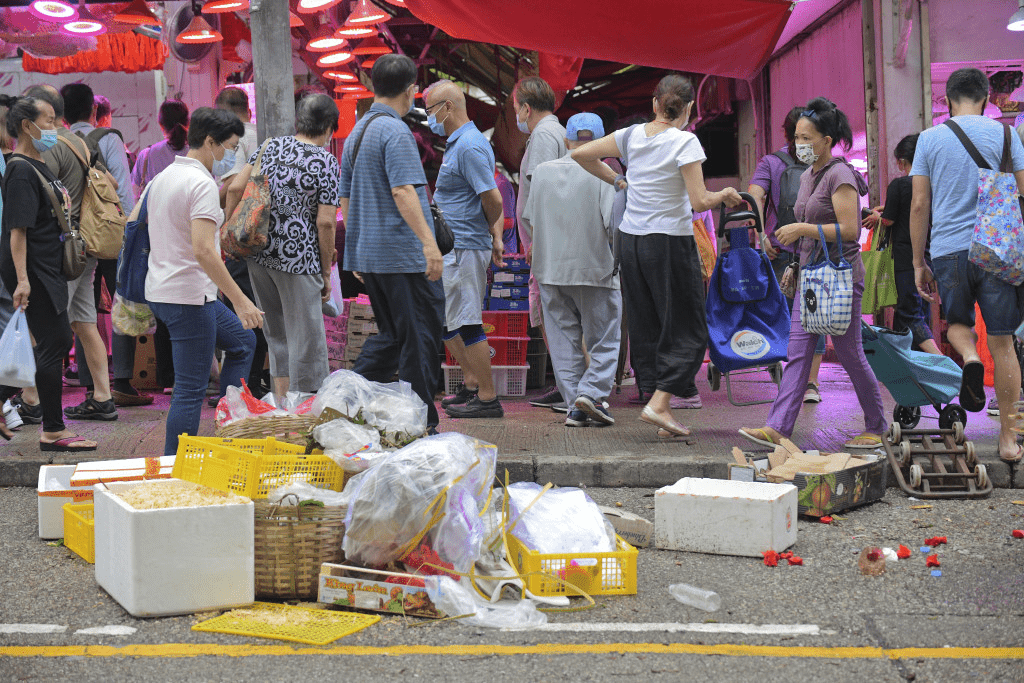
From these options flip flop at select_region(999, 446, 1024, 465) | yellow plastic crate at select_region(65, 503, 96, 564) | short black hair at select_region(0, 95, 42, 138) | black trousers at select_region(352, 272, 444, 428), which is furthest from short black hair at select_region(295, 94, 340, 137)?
flip flop at select_region(999, 446, 1024, 465)

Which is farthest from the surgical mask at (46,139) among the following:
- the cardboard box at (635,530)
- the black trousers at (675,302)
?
the cardboard box at (635,530)

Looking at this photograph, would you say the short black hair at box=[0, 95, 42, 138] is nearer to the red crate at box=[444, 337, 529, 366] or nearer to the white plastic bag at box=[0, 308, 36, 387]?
the white plastic bag at box=[0, 308, 36, 387]

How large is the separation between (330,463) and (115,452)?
252 cm

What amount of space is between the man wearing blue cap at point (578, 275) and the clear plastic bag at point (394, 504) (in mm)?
3020

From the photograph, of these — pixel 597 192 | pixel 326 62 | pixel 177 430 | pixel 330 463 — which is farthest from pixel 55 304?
pixel 326 62

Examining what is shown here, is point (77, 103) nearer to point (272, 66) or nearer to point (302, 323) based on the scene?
point (272, 66)

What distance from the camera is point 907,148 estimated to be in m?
8.24

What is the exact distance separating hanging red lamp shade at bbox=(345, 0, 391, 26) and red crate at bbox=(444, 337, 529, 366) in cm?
351

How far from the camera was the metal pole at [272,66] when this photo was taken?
282 inches

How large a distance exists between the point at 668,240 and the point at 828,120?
1.11 m

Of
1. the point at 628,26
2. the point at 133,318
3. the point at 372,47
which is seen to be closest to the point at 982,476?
the point at 628,26

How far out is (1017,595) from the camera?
3.84 meters

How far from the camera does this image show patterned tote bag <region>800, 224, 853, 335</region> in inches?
226

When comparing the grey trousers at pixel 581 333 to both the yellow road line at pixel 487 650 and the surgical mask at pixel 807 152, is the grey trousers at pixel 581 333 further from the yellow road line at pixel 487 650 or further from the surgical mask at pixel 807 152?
the yellow road line at pixel 487 650
